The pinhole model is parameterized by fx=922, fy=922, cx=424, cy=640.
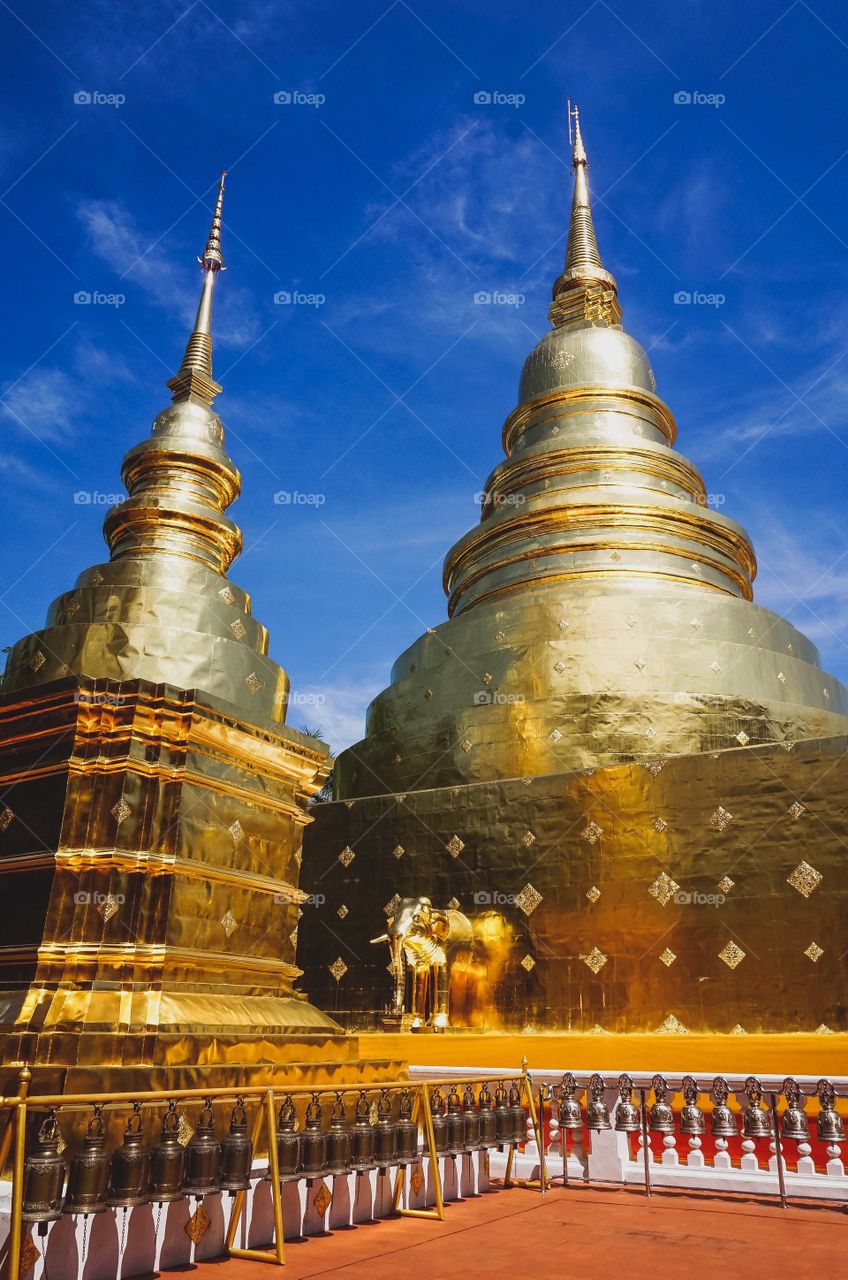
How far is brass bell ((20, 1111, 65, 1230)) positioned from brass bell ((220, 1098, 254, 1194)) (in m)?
0.88

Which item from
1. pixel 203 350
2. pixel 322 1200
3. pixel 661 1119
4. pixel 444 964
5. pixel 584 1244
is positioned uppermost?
pixel 203 350

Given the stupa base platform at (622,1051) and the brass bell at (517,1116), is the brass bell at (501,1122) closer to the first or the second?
the brass bell at (517,1116)

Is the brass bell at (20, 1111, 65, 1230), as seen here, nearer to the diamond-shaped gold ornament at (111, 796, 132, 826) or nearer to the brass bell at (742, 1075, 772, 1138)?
the diamond-shaped gold ornament at (111, 796, 132, 826)

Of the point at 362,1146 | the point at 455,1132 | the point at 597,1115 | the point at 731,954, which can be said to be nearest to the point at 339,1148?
the point at 362,1146

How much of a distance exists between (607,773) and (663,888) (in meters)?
1.79

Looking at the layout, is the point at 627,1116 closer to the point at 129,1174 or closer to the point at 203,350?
the point at 129,1174

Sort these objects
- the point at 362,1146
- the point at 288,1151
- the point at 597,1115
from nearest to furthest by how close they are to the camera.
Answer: the point at 288,1151
the point at 362,1146
the point at 597,1115

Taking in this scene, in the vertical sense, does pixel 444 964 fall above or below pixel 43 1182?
above

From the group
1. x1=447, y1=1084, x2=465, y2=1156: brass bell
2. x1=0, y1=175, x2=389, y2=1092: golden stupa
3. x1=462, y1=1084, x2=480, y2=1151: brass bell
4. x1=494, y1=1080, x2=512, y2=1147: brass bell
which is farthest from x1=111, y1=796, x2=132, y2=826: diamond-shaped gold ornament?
x1=494, y1=1080, x2=512, y2=1147: brass bell

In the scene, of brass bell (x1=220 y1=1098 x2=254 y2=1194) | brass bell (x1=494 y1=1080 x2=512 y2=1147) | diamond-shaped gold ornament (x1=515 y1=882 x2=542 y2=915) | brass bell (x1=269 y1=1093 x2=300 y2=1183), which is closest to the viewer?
brass bell (x1=220 y1=1098 x2=254 y2=1194)

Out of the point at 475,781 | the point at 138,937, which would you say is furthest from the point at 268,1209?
the point at 475,781

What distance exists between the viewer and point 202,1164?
14.9ft

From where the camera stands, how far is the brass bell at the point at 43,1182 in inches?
151

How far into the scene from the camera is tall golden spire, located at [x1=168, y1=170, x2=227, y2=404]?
39.8 ft
